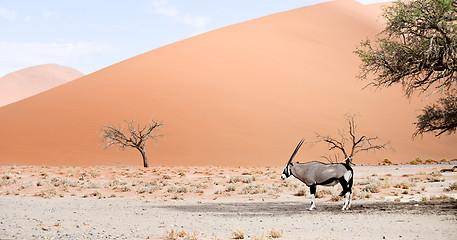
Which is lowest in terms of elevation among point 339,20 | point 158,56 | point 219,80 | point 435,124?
point 435,124

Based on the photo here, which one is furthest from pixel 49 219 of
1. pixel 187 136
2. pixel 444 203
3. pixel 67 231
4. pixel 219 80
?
pixel 219 80

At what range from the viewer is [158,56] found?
7088cm

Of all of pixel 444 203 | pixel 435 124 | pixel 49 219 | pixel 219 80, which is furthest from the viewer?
pixel 219 80

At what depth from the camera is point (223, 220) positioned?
11.4 m

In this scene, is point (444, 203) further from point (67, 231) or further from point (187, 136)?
point (187, 136)

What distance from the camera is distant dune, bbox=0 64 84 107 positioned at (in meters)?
170

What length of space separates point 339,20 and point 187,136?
5178 cm

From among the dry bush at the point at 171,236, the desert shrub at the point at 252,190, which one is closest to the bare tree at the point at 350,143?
the desert shrub at the point at 252,190

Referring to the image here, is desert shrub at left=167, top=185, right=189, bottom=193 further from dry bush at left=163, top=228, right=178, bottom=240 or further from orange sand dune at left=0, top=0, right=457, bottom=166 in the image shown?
orange sand dune at left=0, top=0, right=457, bottom=166

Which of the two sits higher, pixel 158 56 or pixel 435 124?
pixel 158 56

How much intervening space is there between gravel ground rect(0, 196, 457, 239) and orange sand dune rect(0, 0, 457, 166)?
101 ft

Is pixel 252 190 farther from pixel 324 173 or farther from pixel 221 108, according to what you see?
pixel 221 108

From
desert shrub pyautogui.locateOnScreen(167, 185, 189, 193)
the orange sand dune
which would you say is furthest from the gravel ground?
the orange sand dune

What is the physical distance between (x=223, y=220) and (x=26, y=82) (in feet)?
624
